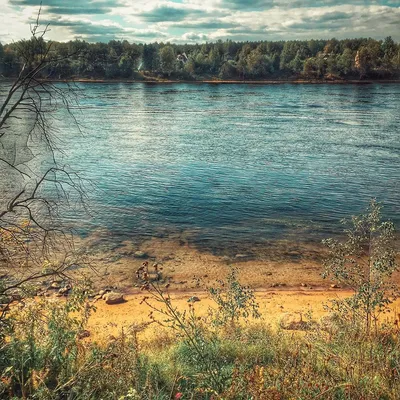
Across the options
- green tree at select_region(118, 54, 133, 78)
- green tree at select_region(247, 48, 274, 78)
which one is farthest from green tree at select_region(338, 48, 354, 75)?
green tree at select_region(118, 54, 133, 78)

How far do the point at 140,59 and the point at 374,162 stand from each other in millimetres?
119879

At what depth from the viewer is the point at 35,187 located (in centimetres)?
934

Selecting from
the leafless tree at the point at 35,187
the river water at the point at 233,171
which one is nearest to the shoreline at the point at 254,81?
the river water at the point at 233,171

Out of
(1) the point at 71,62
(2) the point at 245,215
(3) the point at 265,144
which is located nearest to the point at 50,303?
(1) the point at 71,62

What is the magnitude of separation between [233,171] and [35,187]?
941 inches

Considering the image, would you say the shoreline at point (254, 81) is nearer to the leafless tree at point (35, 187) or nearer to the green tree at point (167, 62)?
the green tree at point (167, 62)

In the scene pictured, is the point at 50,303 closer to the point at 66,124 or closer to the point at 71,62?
the point at 71,62

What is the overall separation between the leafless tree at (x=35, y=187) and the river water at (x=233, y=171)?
110 cm

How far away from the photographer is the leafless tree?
272 inches

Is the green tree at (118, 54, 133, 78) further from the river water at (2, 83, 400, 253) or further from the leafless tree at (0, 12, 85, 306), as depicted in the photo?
the leafless tree at (0, 12, 85, 306)

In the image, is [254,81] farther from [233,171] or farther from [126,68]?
[233,171]

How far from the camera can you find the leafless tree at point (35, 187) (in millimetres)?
6918

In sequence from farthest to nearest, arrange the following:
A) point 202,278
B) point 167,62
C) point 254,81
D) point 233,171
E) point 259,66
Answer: point 259,66 → point 167,62 → point 254,81 → point 233,171 → point 202,278

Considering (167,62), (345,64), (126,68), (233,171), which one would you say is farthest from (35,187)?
(167,62)
